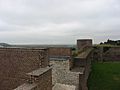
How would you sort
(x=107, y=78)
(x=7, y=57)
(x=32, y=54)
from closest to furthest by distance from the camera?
(x=32, y=54)
(x=7, y=57)
(x=107, y=78)

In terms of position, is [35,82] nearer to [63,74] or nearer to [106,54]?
[63,74]

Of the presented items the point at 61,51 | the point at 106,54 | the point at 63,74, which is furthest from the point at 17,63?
the point at 106,54

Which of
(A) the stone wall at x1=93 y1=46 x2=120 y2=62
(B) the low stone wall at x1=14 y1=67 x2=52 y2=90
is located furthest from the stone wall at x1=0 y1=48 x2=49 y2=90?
(A) the stone wall at x1=93 y1=46 x2=120 y2=62

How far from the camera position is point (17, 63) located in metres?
7.88

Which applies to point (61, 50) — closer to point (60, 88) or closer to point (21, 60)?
point (60, 88)

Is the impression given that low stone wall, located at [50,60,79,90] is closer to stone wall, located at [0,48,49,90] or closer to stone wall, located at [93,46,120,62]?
stone wall, located at [0,48,49,90]

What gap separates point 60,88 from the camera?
885 cm

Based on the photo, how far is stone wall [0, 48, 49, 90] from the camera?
7.46 meters

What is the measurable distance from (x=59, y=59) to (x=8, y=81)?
3427 millimetres

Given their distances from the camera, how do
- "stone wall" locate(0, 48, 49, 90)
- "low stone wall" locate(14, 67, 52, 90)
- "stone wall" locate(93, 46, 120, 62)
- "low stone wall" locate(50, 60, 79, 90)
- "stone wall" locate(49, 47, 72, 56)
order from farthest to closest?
"stone wall" locate(93, 46, 120, 62) < "stone wall" locate(49, 47, 72, 56) < "low stone wall" locate(50, 60, 79, 90) < "stone wall" locate(0, 48, 49, 90) < "low stone wall" locate(14, 67, 52, 90)

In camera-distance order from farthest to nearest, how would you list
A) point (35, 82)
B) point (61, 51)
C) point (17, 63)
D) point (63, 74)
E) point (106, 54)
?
point (106, 54) < point (61, 51) < point (63, 74) < point (17, 63) < point (35, 82)

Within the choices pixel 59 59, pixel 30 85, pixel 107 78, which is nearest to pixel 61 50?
pixel 59 59

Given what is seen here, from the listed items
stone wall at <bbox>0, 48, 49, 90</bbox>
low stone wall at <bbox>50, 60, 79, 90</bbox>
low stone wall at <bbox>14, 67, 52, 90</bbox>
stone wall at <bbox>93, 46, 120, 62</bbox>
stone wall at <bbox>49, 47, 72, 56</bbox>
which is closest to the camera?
low stone wall at <bbox>14, 67, 52, 90</bbox>

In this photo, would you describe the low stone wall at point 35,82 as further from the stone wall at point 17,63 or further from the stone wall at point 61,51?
the stone wall at point 61,51
